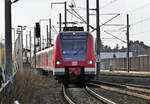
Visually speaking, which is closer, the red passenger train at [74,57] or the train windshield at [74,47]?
the red passenger train at [74,57]

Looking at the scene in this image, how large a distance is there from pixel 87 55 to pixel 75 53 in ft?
2.23

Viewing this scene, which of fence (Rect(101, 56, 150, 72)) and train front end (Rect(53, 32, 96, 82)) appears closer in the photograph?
train front end (Rect(53, 32, 96, 82))

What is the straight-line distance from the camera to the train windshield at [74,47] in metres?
19.0

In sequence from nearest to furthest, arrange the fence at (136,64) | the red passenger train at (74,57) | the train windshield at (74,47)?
the red passenger train at (74,57)
the train windshield at (74,47)
the fence at (136,64)

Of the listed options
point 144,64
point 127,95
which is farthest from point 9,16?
point 144,64

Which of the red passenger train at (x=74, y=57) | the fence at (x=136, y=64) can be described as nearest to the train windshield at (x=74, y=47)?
the red passenger train at (x=74, y=57)

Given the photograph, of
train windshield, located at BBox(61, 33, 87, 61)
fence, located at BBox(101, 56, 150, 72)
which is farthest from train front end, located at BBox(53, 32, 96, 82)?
fence, located at BBox(101, 56, 150, 72)

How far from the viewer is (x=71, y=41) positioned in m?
19.3

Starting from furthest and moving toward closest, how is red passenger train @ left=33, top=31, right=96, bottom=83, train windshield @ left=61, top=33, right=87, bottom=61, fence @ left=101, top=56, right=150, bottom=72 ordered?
fence @ left=101, top=56, right=150, bottom=72, train windshield @ left=61, top=33, right=87, bottom=61, red passenger train @ left=33, top=31, right=96, bottom=83

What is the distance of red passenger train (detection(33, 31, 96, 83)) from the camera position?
61.3 feet

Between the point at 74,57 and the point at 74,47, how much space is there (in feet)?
2.00

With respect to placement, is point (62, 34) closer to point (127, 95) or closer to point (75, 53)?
point (75, 53)

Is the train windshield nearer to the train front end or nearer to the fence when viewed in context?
the train front end

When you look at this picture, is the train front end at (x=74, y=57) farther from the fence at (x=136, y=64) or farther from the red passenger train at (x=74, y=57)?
the fence at (x=136, y=64)
